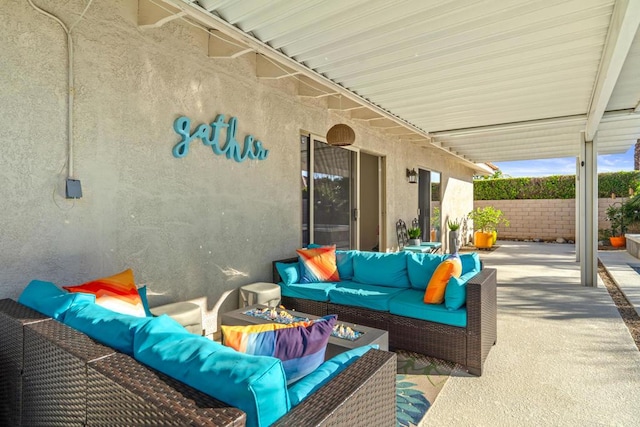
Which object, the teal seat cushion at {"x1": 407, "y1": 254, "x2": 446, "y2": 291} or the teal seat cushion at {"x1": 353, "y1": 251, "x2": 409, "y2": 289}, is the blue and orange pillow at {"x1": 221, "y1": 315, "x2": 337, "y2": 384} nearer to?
the teal seat cushion at {"x1": 407, "y1": 254, "x2": 446, "y2": 291}

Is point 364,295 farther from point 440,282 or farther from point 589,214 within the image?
point 589,214

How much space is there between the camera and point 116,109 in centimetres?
298

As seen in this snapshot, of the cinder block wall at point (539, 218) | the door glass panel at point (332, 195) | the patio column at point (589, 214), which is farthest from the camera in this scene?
the cinder block wall at point (539, 218)

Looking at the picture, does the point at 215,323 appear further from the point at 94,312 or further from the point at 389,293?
the point at 94,312

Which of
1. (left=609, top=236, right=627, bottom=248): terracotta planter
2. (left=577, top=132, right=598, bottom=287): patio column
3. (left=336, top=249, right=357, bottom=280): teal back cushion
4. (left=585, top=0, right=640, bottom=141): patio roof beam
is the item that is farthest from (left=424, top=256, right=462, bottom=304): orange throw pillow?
(left=609, top=236, right=627, bottom=248): terracotta planter

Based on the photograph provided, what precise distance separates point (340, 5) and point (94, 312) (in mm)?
2595

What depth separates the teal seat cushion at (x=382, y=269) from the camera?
4164mm

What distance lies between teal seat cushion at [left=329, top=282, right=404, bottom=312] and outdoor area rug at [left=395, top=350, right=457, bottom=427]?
523 millimetres

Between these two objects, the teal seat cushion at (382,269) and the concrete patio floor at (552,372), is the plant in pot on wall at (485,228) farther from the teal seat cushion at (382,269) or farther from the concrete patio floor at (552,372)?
the teal seat cushion at (382,269)

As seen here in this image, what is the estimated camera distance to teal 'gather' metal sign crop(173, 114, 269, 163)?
3.45 metres

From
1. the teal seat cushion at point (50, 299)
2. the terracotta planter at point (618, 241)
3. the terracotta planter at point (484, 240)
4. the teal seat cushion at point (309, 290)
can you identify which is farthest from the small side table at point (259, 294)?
the terracotta planter at point (618, 241)

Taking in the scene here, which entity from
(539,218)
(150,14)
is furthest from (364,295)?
(539,218)

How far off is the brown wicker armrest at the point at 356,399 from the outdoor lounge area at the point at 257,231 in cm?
1

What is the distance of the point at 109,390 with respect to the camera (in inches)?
49.1
